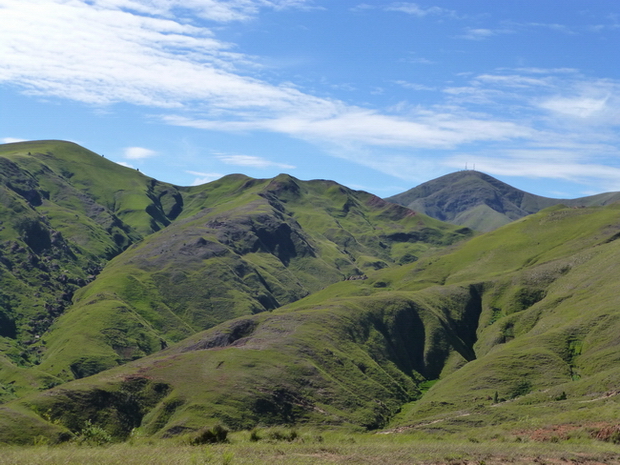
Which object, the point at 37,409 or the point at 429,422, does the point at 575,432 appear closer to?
the point at 429,422

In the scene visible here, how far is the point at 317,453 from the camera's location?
4138 cm

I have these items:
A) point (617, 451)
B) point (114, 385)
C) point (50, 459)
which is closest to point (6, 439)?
point (114, 385)

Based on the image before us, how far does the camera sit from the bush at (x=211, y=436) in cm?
4603

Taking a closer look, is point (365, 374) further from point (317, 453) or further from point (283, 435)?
point (317, 453)

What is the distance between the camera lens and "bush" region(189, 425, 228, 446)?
46031 millimetres

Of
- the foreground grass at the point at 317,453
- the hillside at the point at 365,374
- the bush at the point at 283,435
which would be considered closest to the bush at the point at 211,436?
the foreground grass at the point at 317,453

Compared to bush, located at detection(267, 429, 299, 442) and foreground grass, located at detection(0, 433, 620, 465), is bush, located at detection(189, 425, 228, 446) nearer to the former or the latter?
foreground grass, located at detection(0, 433, 620, 465)

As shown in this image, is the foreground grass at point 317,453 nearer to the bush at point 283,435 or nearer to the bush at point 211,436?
the bush at point 283,435

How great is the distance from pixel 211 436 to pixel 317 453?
31.3 ft

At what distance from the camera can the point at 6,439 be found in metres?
94.8

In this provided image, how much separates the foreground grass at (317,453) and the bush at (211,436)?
3.22 ft

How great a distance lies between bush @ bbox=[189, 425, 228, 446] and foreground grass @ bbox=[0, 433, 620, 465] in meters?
0.98

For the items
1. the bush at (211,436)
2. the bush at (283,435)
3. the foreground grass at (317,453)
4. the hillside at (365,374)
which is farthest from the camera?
the hillside at (365,374)

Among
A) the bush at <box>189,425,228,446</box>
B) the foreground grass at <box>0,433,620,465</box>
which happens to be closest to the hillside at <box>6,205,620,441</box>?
the foreground grass at <box>0,433,620,465</box>
